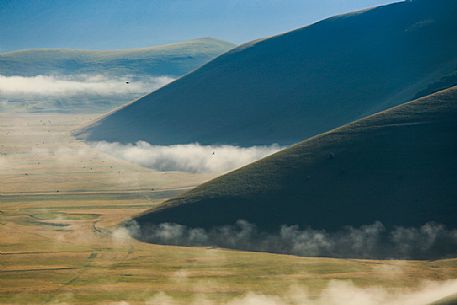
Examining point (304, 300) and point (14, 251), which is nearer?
point (304, 300)

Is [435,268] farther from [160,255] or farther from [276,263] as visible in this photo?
[160,255]

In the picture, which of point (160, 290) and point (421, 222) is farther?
point (421, 222)

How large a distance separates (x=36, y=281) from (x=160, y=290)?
29.9 metres

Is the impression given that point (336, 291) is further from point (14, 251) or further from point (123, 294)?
point (14, 251)

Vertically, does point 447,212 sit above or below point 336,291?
above

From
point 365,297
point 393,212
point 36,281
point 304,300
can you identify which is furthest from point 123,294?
point 393,212

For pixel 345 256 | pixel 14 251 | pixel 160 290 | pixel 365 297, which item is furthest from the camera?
pixel 14 251

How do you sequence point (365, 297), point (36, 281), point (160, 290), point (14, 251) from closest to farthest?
point (365, 297), point (160, 290), point (36, 281), point (14, 251)

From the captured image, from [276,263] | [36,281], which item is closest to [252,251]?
[276,263]

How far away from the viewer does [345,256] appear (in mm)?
182375

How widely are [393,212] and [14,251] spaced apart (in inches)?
3900

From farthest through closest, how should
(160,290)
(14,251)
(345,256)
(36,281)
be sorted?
1. (14,251)
2. (345,256)
3. (36,281)
4. (160,290)

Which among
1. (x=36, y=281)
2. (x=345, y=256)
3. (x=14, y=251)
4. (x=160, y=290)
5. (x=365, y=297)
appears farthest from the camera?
(x=14, y=251)

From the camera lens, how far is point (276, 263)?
17725cm
